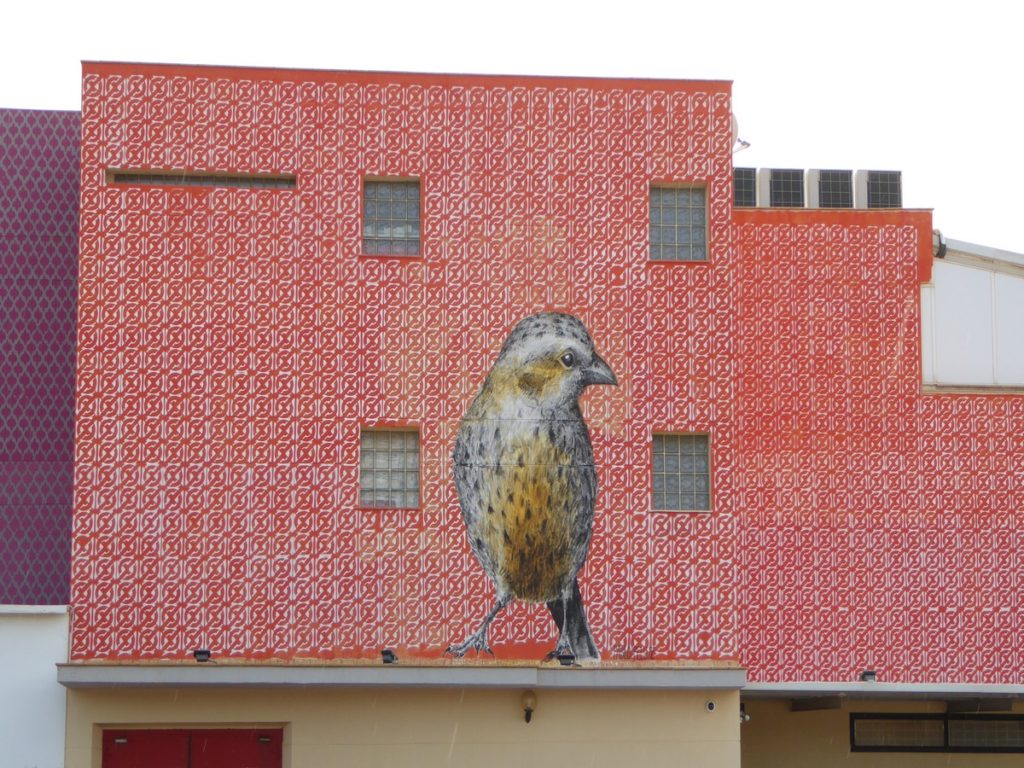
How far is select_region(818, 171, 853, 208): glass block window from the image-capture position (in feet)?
87.4

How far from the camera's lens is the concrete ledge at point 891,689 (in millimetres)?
25078

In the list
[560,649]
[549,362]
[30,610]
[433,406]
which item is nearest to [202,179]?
[433,406]

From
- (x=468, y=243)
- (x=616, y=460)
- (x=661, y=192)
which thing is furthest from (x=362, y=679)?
(x=661, y=192)

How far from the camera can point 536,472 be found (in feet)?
79.4

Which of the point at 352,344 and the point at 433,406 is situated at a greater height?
the point at 352,344

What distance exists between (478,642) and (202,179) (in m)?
7.36

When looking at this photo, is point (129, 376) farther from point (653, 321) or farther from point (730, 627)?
point (730, 627)

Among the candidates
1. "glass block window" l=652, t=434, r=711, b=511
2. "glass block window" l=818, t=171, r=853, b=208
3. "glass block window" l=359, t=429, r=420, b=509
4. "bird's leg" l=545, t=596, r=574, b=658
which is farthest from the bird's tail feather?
"glass block window" l=818, t=171, r=853, b=208

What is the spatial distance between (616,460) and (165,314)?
21.1ft

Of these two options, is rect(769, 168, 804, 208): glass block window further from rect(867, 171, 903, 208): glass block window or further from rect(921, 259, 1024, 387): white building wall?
rect(921, 259, 1024, 387): white building wall

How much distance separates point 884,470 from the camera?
25641 mm

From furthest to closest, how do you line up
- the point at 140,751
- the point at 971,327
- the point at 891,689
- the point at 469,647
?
the point at 971,327 < the point at 891,689 < the point at 469,647 < the point at 140,751

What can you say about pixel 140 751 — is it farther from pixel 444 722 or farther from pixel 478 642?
pixel 478 642

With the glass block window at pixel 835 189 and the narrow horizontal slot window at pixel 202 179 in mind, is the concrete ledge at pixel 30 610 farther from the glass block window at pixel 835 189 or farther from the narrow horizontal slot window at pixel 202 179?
the glass block window at pixel 835 189
